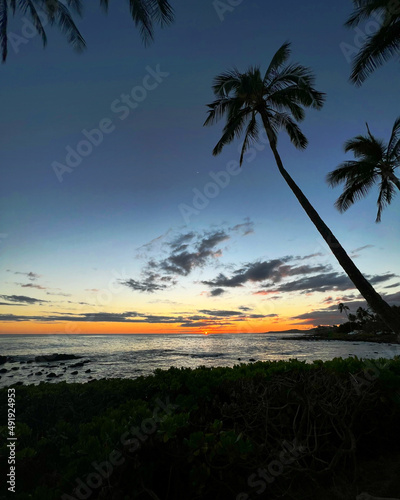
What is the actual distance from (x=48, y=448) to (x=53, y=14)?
1361 centimetres

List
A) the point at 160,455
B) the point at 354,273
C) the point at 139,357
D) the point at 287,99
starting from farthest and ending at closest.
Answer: the point at 139,357 < the point at 287,99 < the point at 354,273 < the point at 160,455

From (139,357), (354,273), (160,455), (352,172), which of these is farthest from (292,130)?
(139,357)

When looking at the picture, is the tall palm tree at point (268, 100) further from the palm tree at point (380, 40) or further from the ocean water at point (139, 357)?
the ocean water at point (139, 357)

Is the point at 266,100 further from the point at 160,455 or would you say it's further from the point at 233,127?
the point at 160,455

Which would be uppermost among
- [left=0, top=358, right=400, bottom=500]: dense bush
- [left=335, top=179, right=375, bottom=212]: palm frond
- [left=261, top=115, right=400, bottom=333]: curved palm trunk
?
[left=335, top=179, right=375, bottom=212]: palm frond

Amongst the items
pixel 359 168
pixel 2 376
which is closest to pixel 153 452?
pixel 359 168

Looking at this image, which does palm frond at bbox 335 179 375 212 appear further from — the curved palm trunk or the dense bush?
the dense bush

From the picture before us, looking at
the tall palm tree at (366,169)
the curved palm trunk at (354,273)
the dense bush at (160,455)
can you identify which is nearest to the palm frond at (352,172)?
the tall palm tree at (366,169)

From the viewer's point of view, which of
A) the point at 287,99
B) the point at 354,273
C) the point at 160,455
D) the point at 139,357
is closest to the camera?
the point at 160,455

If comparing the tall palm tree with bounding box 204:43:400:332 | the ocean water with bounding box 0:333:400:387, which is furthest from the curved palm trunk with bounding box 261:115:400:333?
the ocean water with bounding box 0:333:400:387

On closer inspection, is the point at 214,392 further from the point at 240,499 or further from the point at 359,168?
the point at 359,168

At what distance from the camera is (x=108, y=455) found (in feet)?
6.04

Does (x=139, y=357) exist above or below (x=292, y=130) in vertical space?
below

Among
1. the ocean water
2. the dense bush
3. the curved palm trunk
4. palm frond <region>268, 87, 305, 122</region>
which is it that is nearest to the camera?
the dense bush
